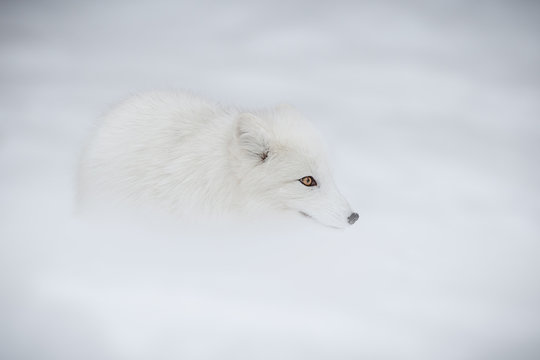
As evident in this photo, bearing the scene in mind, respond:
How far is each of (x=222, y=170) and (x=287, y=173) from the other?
0.21 meters

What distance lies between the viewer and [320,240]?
1.59m

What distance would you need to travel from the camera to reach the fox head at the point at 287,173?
147 cm

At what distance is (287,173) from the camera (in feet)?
4.83

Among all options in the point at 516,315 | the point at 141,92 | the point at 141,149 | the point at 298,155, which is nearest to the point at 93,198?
the point at 141,149

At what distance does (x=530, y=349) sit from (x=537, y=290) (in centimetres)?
23

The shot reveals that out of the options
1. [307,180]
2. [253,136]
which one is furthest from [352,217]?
[253,136]

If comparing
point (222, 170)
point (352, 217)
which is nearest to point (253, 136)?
point (222, 170)

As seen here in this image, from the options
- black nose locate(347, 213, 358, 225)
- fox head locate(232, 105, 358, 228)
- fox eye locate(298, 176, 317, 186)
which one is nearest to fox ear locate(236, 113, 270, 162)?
fox head locate(232, 105, 358, 228)

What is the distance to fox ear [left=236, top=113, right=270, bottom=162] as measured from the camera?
1438 mm

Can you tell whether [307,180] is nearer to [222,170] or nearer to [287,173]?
[287,173]

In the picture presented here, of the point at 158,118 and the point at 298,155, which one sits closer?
the point at 298,155

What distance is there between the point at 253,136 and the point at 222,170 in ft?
0.51

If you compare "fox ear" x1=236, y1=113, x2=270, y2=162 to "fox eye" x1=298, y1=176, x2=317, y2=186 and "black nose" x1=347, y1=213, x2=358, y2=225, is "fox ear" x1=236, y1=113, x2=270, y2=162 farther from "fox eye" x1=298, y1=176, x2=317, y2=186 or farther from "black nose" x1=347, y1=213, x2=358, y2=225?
"black nose" x1=347, y1=213, x2=358, y2=225

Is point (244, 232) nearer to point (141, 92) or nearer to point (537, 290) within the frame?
point (141, 92)
